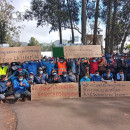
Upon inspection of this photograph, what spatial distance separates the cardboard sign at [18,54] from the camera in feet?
23.8

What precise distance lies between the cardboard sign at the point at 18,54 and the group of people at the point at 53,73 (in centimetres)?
34

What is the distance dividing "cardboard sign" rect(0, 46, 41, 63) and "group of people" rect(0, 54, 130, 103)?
0.34 metres

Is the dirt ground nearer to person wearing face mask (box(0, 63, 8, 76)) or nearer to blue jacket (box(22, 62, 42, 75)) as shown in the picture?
person wearing face mask (box(0, 63, 8, 76))

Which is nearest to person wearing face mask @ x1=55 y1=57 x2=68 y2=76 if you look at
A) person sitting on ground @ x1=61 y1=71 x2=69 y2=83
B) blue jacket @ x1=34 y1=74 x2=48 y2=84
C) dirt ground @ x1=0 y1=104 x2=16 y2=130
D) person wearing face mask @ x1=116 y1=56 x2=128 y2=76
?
person sitting on ground @ x1=61 y1=71 x2=69 y2=83

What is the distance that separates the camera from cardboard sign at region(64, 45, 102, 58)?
7672 mm

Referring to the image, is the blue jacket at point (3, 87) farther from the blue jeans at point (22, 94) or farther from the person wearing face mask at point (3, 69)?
the person wearing face mask at point (3, 69)

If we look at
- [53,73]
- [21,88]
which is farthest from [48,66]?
[21,88]

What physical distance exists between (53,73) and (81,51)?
181 centimetres

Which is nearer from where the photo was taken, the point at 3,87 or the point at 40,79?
the point at 3,87

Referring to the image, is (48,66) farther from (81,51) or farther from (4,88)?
(4,88)

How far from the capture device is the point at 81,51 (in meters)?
7.80

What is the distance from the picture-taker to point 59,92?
6.45 meters

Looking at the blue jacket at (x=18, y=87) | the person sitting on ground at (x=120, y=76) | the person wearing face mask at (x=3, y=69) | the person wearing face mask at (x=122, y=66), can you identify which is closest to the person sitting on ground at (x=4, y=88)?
the blue jacket at (x=18, y=87)

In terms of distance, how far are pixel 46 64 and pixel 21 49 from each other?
1.48 m
